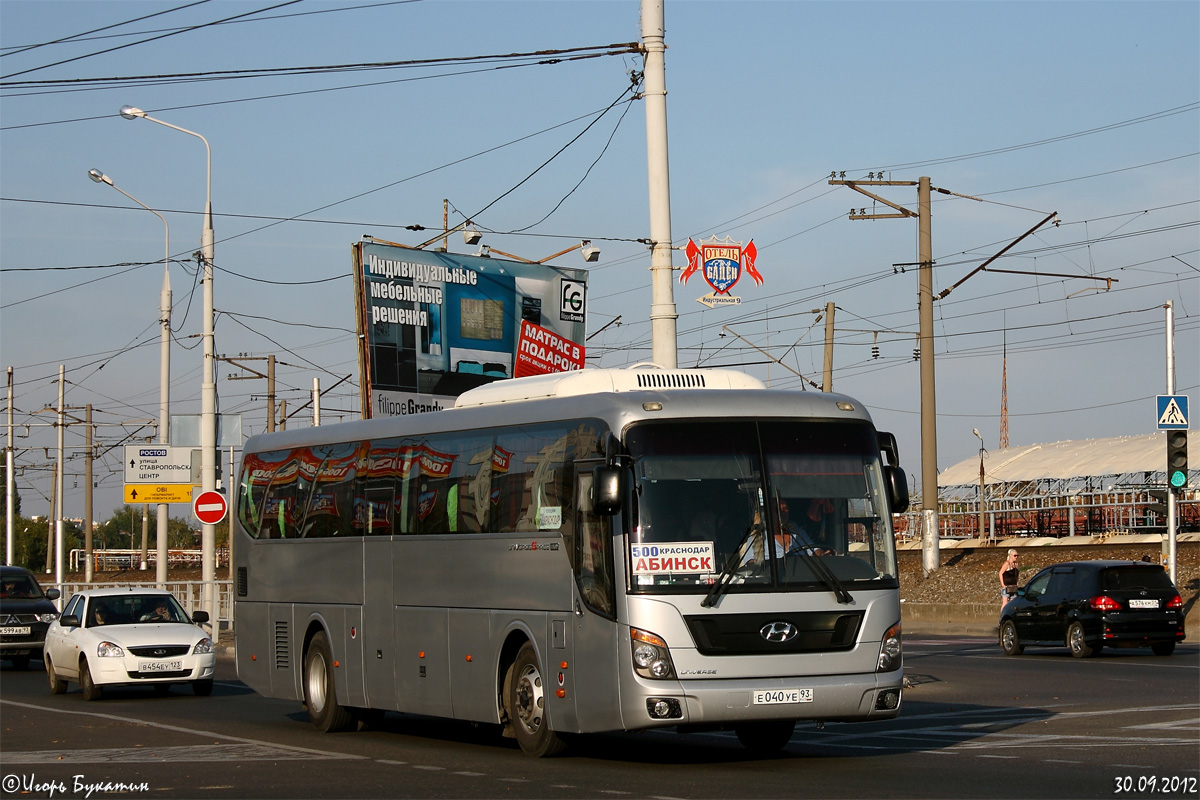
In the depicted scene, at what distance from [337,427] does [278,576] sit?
2.01 meters

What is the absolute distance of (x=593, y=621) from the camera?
12414 millimetres

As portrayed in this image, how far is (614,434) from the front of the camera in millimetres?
12594

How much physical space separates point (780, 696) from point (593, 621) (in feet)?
5.07

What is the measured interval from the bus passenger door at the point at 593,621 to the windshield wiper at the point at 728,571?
0.71 m

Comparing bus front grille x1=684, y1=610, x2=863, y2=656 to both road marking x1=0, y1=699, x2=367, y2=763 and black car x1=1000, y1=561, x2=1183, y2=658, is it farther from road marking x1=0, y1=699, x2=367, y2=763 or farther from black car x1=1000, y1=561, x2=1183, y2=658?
black car x1=1000, y1=561, x2=1183, y2=658

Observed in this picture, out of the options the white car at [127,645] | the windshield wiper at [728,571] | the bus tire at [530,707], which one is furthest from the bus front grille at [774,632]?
the white car at [127,645]

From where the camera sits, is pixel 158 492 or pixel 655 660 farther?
pixel 158 492

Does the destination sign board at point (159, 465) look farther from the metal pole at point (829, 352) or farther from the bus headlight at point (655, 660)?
the bus headlight at point (655, 660)

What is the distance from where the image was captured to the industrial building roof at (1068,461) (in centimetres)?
6469

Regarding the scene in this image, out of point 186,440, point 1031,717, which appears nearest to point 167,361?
point 186,440

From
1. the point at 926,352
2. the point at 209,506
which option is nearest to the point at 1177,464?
the point at 926,352

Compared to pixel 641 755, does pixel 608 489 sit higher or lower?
higher

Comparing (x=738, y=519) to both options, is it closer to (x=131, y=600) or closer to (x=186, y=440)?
(x=131, y=600)

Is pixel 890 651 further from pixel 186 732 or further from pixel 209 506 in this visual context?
pixel 209 506
